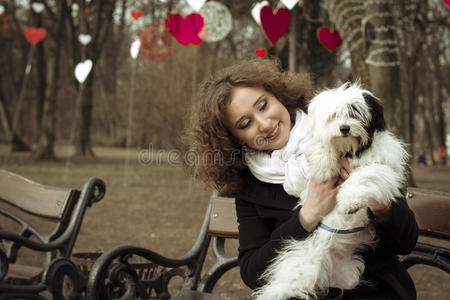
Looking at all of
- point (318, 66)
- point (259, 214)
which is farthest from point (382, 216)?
point (318, 66)

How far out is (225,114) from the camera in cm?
264

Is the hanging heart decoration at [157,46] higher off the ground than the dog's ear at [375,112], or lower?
lower

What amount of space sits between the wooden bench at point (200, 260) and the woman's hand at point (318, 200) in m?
0.79

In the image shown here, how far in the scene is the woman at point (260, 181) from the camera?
2.23 metres

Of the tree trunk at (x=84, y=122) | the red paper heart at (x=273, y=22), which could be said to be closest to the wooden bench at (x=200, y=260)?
the red paper heart at (x=273, y=22)

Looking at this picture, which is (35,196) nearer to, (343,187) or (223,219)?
(223,219)

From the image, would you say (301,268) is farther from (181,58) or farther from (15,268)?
(181,58)

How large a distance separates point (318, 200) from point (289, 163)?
0.29 metres

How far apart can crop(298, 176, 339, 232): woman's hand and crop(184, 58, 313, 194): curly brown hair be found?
545 millimetres

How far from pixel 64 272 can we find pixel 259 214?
127 centimetres

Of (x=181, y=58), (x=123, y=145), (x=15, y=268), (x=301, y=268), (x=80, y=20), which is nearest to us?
(x=301, y=268)

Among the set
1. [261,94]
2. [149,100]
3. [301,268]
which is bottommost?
[149,100]

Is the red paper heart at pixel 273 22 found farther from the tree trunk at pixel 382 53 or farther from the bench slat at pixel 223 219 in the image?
the bench slat at pixel 223 219

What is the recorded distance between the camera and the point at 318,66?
13.9 meters
